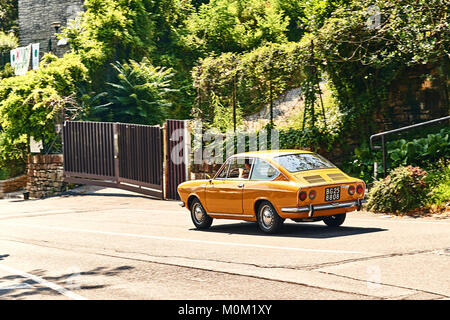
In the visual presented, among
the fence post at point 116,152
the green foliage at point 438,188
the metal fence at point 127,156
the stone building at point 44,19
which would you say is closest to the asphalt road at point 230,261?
the green foliage at point 438,188

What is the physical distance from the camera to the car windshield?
1276 centimetres

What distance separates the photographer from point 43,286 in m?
8.74

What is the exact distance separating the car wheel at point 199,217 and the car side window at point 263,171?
1.79 meters

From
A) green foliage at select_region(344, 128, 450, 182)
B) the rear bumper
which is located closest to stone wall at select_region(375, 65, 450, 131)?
green foliage at select_region(344, 128, 450, 182)

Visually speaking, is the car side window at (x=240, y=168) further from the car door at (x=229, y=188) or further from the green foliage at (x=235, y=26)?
the green foliage at (x=235, y=26)

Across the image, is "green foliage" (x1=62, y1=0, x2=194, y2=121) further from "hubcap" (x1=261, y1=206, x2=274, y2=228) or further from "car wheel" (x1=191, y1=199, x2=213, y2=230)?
"hubcap" (x1=261, y1=206, x2=274, y2=228)

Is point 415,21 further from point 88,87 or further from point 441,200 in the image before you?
point 88,87

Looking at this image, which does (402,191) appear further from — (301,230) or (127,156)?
(127,156)

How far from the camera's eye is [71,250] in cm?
1249

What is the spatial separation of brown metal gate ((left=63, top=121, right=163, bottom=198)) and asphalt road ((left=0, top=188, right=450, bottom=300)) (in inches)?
297

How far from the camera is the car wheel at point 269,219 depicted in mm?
12445

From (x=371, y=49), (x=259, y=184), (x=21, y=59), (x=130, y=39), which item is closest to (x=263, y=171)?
(x=259, y=184)

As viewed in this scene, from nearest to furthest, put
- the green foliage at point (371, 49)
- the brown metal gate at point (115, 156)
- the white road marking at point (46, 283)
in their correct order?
the white road marking at point (46, 283) → the green foliage at point (371, 49) → the brown metal gate at point (115, 156)
